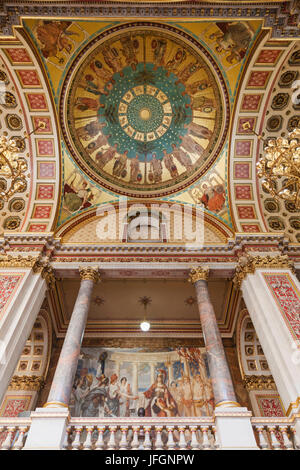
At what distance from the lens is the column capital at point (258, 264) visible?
30.4ft

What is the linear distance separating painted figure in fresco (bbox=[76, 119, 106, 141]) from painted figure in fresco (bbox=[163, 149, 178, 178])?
2.38m

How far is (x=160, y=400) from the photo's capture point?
10211mm

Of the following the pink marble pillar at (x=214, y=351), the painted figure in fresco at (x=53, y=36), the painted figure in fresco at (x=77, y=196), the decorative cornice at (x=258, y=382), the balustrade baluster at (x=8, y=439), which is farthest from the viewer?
the painted figure in fresco at (x=77, y=196)

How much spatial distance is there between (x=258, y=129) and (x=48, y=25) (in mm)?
6854

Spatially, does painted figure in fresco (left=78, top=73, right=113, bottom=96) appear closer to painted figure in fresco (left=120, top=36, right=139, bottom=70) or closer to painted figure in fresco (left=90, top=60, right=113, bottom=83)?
painted figure in fresco (left=90, top=60, right=113, bottom=83)

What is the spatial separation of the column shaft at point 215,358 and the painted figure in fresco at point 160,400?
3288 millimetres

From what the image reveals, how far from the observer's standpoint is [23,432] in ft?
19.3

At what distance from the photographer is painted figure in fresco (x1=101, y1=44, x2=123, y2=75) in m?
10.2

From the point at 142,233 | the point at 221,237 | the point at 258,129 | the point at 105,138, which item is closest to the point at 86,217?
the point at 142,233

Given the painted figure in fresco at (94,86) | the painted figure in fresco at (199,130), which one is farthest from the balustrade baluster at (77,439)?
the painted figure in fresco at (94,86)

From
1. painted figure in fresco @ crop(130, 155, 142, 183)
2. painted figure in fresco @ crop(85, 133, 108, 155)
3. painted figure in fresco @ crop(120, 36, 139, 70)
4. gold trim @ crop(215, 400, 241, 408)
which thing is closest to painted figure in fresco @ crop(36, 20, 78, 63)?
painted figure in fresco @ crop(120, 36, 139, 70)

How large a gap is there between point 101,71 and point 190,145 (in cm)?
374

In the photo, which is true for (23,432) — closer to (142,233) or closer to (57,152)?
(142,233)

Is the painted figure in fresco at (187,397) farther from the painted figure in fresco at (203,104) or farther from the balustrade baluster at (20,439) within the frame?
the painted figure in fresco at (203,104)
